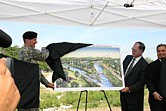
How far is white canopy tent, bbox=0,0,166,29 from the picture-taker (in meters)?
3.81

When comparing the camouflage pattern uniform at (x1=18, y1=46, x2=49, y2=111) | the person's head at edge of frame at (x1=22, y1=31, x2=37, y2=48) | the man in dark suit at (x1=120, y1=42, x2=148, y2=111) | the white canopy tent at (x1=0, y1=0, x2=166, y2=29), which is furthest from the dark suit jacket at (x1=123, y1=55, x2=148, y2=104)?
the person's head at edge of frame at (x1=22, y1=31, x2=37, y2=48)

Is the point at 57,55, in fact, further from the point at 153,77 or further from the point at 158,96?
the point at 158,96

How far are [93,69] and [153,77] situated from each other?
80cm

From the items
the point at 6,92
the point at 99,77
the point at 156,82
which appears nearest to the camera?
the point at 6,92

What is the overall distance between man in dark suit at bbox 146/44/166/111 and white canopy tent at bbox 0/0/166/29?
72 cm

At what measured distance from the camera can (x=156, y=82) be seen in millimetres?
3531

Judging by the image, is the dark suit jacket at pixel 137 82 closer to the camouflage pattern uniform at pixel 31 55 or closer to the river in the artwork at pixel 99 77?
the river in the artwork at pixel 99 77

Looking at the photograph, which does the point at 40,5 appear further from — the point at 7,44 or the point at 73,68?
the point at 7,44

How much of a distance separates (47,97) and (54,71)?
1798 mm

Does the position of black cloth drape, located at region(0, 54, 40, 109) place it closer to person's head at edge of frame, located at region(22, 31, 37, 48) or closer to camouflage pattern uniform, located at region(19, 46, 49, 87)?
camouflage pattern uniform, located at region(19, 46, 49, 87)

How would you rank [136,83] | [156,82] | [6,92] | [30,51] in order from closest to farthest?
1. [6,92]
2. [30,51]
3. [156,82]
4. [136,83]

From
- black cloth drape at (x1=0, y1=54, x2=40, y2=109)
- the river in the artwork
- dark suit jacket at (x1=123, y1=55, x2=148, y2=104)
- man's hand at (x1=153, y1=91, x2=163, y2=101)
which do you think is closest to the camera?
black cloth drape at (x1=0, y1=54, x2=40, y2=109)

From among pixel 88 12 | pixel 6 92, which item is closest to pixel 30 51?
pixel 88 12

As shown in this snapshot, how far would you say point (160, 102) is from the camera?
11.3 feet
